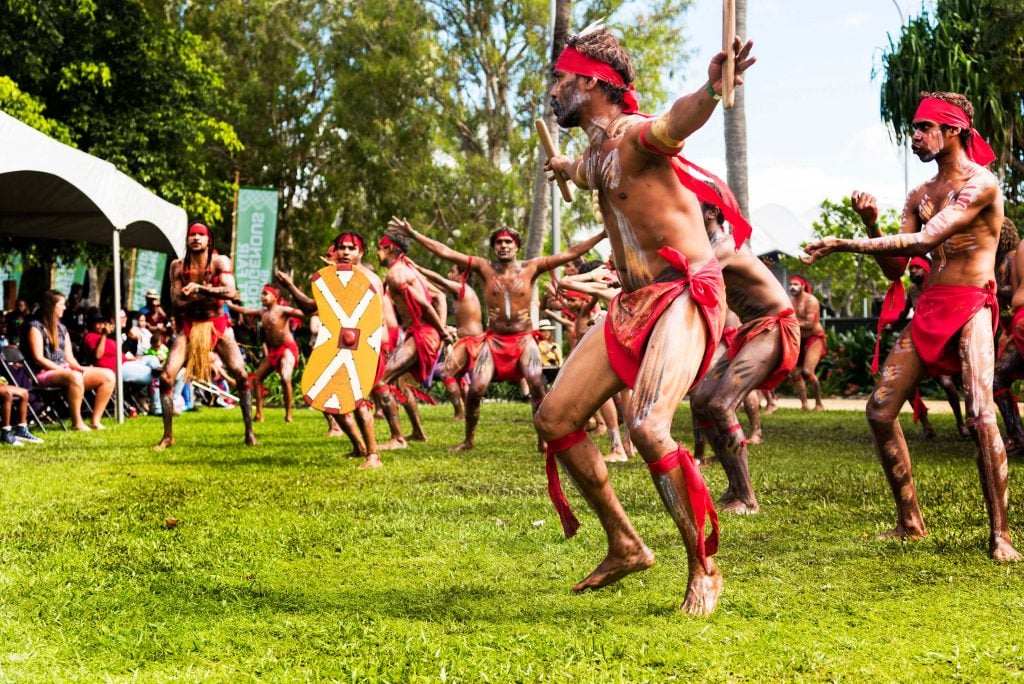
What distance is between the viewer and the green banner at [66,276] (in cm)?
2548

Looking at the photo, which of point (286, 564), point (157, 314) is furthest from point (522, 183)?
point (286, 564)

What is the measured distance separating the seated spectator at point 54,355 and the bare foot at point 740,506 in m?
8.67

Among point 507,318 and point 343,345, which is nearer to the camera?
point 343,345

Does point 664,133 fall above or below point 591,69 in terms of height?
below

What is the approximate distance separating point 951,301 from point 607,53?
2.28 metres

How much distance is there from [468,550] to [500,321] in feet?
16.4

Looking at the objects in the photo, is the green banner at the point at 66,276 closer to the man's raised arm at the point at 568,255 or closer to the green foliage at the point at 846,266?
the man's raised arm at the point at 568,255

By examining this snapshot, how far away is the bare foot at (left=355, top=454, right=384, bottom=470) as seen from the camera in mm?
9523

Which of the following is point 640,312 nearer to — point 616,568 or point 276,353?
point 616,568

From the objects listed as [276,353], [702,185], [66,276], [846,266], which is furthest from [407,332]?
Result: [846,266]

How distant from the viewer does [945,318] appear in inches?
227

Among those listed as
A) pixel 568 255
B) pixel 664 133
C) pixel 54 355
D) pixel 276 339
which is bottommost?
pixel 54 355

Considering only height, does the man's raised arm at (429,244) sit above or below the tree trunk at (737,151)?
below

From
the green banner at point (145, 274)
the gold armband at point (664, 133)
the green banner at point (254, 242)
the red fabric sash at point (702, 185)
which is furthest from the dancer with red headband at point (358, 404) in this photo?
the green banner at point (145, 274)
